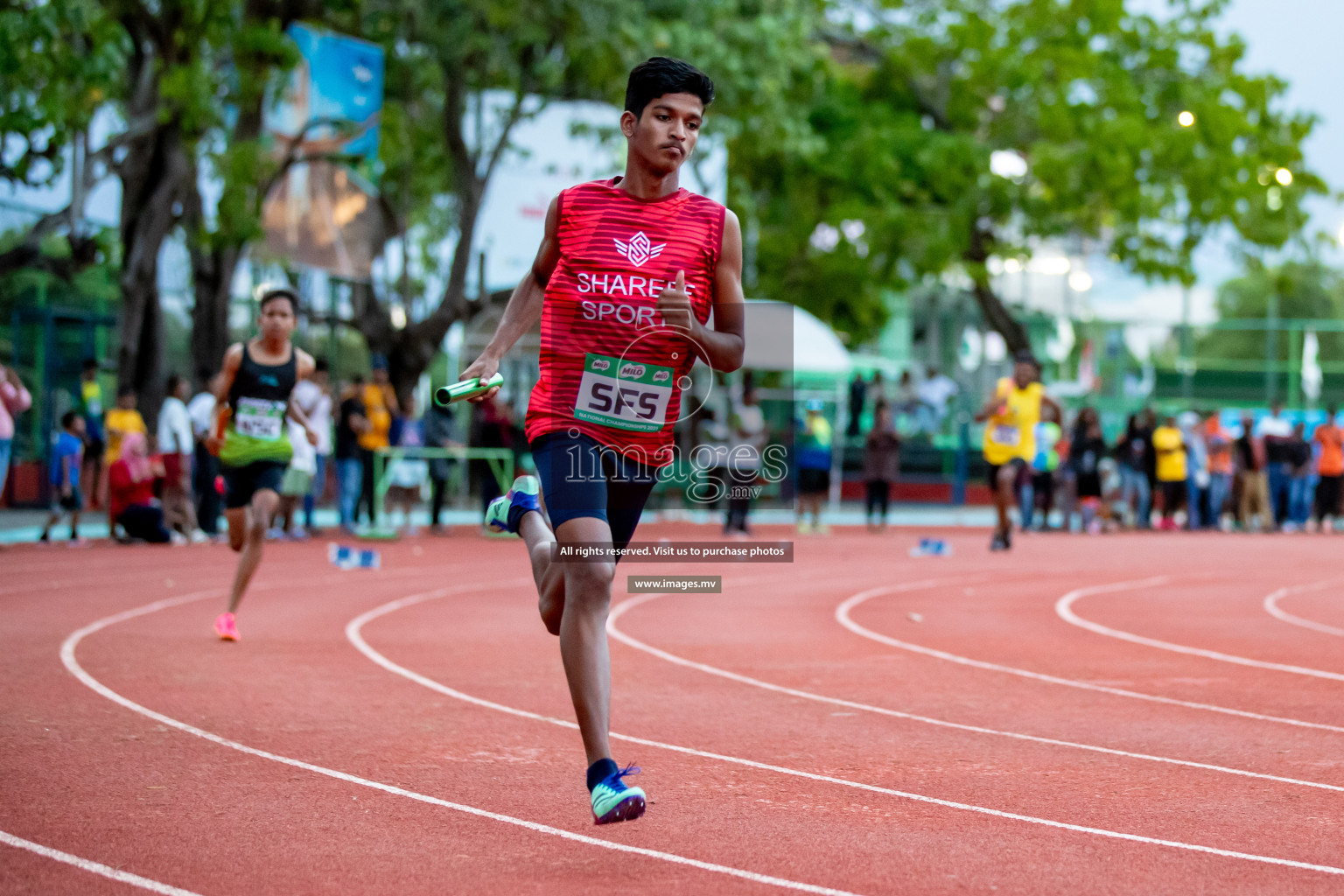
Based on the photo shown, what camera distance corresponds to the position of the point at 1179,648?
9.54m

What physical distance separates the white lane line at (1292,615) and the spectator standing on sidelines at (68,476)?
1170 cm

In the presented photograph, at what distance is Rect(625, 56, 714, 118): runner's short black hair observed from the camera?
456cm

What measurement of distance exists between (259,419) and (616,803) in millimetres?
5302

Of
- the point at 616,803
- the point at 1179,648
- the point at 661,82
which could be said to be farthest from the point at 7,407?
the point at 616,803

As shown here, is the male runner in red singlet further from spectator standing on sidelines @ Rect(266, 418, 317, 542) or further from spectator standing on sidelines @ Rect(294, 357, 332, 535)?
spectator standing on sidelines @ Rect(294, 357, 332, 535)

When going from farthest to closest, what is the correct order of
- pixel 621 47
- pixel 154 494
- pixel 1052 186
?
1. pixel 1052 186
2. pixel 621 47
3. pixel 154 494

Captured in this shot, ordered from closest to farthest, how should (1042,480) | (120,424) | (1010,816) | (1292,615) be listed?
Result: (1010,816), (1292,615), (120,424), (1042,480)

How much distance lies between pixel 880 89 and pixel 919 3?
1.90 meters

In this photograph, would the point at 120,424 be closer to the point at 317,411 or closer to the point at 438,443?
the point at 317,411

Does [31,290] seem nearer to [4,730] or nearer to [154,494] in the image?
[154,494]

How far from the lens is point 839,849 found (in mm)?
4477

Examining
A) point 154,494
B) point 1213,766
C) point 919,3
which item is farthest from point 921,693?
point 919,3

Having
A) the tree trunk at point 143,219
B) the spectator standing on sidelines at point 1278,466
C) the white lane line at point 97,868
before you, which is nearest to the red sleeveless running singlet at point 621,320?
the white lane line at point 97,868

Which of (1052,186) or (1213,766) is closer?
(1213,766)
